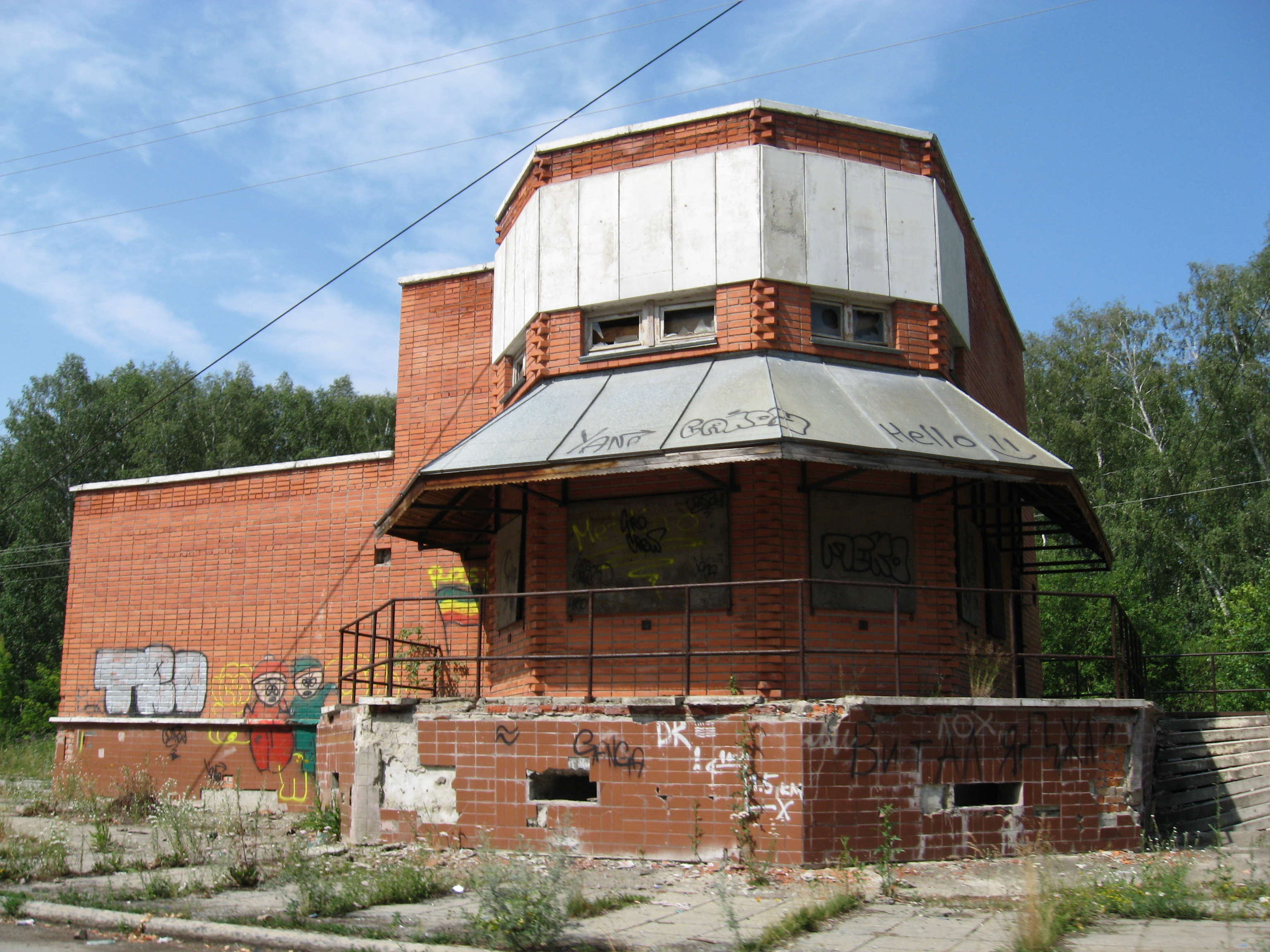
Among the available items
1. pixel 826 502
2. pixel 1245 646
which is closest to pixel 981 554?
pixel 826 502

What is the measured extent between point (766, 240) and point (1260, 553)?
2384 cm

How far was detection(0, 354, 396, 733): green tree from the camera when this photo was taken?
35.5 metres

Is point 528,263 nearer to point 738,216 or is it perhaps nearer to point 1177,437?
point 738,216

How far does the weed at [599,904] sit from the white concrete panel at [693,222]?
21.9 ft

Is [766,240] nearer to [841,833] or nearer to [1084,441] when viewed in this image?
[841,833]

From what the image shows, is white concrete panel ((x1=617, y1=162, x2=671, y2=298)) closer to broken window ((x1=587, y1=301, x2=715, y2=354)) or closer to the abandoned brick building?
the abandoned brick building

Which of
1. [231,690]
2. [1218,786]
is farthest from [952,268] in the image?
[231,690]

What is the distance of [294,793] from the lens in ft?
47.5

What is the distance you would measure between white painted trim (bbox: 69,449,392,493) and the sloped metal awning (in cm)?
274

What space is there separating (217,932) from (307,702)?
8036 mm

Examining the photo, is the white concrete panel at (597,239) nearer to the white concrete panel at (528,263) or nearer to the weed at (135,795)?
the white concrete panel at (528,263)

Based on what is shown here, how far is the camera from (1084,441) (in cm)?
3241

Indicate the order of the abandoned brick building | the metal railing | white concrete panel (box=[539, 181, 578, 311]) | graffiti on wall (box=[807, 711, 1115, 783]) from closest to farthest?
1. graffiti on wall (box=[807, 711, 1115, 783])
2. the abandoned brick building
3. the metal railing
4. white concrete panel (box=[539, 181, 578, 311])

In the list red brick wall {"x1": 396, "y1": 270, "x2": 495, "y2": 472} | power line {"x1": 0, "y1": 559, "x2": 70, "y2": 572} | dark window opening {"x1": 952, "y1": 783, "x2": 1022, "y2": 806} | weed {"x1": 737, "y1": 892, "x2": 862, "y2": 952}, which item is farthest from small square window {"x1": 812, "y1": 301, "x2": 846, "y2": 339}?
power line {"x1": 0, "y1": 559, "x2": 70, "y2": 572}
